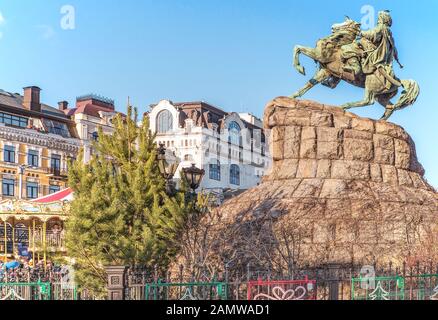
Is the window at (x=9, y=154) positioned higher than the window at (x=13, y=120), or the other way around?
the window at (x=13, y=120)

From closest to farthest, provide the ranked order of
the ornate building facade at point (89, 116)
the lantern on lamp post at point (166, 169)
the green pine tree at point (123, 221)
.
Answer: the lantern on lamp post at point (166, 169) < the green pine tree at point (123, 221) < the ornate building facade at point (89, 116)

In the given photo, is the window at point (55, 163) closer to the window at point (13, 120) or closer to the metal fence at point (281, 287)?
the window at point (13, 120)

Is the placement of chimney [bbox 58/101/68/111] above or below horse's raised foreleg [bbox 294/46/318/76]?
above

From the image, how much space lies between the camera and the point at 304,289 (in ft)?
44.9

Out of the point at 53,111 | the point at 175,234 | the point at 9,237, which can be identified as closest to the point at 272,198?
the point at 175,234

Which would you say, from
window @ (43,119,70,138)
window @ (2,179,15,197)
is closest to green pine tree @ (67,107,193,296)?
window @ (2,179,15,197)

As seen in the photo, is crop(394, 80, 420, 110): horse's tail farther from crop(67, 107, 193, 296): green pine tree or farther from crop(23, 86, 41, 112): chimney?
crop(23, 86, 41, 112): chimney

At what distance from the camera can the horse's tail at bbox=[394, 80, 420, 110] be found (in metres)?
25.4

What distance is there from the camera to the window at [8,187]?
4816 cm

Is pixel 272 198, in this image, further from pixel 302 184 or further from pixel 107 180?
pixel 107 180

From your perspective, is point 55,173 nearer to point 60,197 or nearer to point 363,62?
point 60,197

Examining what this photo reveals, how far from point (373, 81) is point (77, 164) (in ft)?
30.3

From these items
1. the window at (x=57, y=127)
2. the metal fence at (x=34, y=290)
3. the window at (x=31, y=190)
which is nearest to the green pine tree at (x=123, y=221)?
the metal fence at (x=34, y=290)

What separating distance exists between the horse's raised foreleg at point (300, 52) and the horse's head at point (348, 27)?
0.91 m
